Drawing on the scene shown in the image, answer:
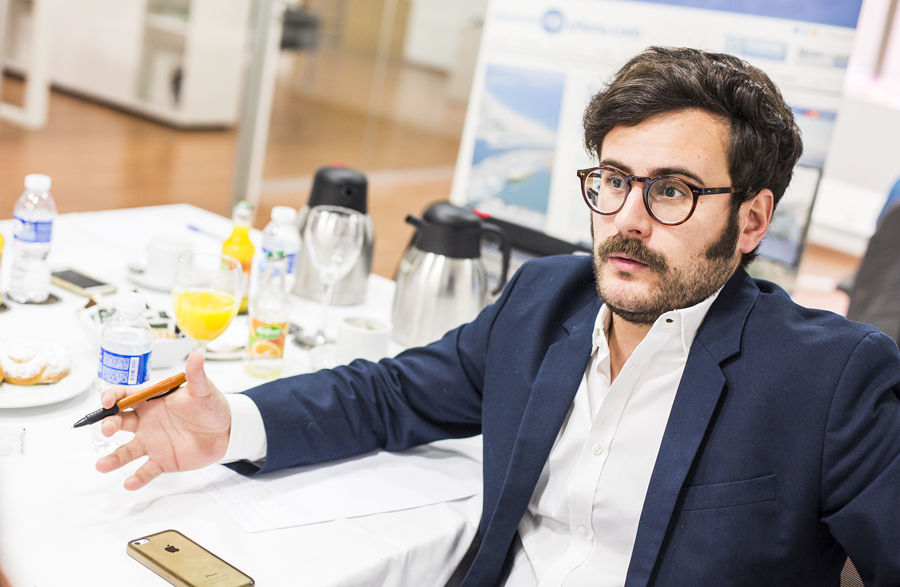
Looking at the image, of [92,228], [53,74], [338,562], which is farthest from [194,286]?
[53,74]

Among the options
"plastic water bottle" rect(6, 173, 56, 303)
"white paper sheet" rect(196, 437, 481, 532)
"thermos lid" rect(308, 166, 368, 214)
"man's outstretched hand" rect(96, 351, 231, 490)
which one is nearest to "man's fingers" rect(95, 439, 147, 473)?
"man's outstretched hand" rect(96, 351, 231, 490)

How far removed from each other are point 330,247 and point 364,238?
0.33 m

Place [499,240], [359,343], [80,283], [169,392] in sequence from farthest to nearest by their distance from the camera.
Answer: [499,240] → [80,283] → [359,343] → [169,392]

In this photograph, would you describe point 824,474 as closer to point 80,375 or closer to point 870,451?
point 870,451

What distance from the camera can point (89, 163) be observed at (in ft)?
18.1

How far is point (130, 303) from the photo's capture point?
1366 mm

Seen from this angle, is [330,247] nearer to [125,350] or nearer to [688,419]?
[125,350]

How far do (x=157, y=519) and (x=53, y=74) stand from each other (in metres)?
6.94

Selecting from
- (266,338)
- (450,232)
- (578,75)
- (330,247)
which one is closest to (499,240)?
(450,232)

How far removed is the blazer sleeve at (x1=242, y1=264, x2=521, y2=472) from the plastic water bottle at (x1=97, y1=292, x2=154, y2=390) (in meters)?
0.16

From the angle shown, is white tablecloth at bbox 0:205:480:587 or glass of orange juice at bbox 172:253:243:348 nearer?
white tablecloth at bbox 0:205:480:587

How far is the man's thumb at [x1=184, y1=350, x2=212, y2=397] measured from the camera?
3.84 ft

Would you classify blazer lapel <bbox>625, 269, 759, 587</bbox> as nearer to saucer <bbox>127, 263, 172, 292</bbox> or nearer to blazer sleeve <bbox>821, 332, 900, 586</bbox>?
blazer sleeve <bbox>821, 332, 900, 586</bbox>

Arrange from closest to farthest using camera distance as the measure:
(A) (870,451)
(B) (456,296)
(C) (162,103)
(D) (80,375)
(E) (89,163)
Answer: (A) (870,451)
(D) (80,375)
(B) (456,296)
(E) (89,163)
(C) (162,103)
